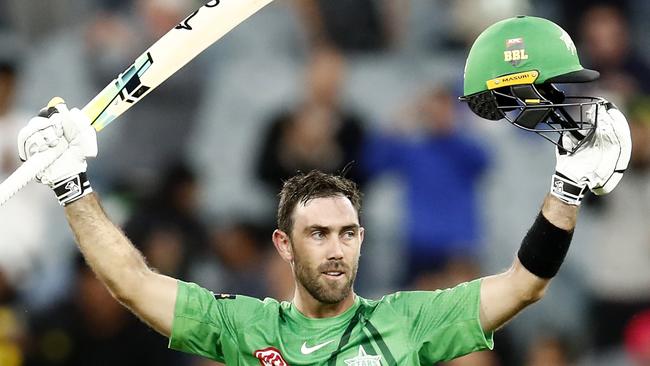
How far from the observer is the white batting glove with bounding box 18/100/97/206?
5.37m

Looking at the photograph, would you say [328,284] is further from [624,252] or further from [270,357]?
[624,252]

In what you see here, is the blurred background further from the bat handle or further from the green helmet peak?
the green helmet peak

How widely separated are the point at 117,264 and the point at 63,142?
0.55m

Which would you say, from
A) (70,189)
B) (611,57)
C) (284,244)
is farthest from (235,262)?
(70,189)

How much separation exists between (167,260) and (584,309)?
3.13 metres

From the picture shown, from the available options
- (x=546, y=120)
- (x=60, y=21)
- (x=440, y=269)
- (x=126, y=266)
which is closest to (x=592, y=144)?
(x=546, y=120)

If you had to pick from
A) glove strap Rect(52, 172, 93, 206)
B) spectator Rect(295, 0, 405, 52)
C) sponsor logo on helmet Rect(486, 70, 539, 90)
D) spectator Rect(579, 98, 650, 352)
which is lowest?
spectator Rect(579, 98, 650, 352)

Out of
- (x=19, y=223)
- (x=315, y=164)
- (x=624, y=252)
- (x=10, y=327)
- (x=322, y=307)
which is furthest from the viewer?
(x=624, y=252)

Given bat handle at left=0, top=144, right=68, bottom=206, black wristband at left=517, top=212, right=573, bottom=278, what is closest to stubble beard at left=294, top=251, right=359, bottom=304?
black wristband at left=517, top=212, right=573, bottom=278

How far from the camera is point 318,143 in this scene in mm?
9703

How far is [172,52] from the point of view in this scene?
224 inches

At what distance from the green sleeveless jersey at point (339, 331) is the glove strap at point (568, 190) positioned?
22.1 inches

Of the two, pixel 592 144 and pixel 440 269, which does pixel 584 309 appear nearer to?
pixel 440 269

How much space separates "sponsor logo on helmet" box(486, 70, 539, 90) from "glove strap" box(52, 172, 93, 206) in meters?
1.73
